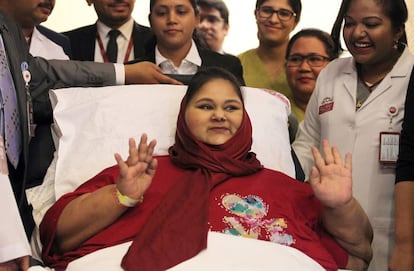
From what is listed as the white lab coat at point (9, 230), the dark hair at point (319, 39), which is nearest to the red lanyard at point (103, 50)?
the dark hair at point (319, 39)

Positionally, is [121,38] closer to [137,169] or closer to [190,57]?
[190,57]

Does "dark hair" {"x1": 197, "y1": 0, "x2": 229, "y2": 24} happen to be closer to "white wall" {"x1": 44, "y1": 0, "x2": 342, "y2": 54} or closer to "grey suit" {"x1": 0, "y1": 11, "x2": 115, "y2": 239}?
"white wall" {"x1": 44, "y1": 0, "x2": 342, "y2": 54}

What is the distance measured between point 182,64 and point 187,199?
3.72 ft

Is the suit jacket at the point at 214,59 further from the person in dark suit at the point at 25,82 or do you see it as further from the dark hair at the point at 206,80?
the dark hair at the point at 206,80

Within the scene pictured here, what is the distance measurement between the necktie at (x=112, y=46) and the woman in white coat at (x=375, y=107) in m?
1.15

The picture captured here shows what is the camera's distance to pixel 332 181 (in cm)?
201

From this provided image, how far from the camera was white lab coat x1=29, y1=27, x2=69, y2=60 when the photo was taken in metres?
Result: 2.97

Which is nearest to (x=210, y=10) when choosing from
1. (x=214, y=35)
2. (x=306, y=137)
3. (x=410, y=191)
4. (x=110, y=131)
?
(x=214, y=35)

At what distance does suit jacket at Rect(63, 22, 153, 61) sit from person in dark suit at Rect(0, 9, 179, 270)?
74cm

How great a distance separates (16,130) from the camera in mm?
1996

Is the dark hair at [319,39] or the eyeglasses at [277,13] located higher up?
the eyeglasses at [277,13]

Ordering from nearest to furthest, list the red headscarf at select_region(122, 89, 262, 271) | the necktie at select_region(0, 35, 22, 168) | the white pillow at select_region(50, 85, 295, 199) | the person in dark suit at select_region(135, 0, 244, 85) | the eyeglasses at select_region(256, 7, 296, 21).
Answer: the red headscarf at select_region(122, 89, 262, 271) < the necktie at select_region(0, 35, 22, 168) < the white pillow at select_region(50, 85, 295, 199) < the person in dark suit at select_region(135, 0, 244, 85) < the eyeglasses at select_region(256, 7, 296, 21)

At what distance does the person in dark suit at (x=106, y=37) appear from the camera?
3342mm

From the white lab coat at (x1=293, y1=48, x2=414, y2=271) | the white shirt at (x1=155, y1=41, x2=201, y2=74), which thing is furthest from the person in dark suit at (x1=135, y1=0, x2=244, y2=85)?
the white lab coat at (x1=293, y1=48, x2=414, y2=271)
